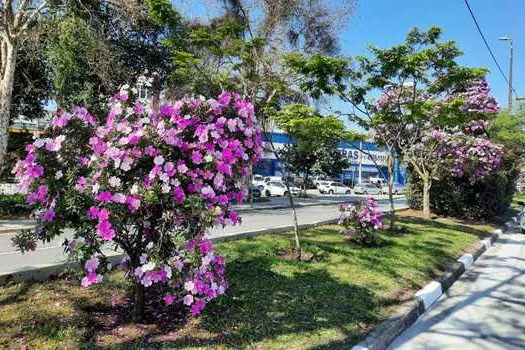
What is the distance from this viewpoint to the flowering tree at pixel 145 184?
4.02 meters

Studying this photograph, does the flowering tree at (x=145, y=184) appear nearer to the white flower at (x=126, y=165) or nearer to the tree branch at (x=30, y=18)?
the white flower at (x=126, y=165)

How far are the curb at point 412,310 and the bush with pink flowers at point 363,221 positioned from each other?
167cm

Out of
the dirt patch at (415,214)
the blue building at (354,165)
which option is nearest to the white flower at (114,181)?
the dirt patch at (415,214)

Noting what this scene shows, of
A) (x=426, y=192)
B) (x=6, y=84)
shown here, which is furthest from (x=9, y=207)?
(x=426, y=192)

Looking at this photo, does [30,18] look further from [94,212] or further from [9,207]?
[94,212]

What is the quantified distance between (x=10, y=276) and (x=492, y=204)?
1908 cm

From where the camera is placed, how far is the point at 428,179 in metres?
19.0

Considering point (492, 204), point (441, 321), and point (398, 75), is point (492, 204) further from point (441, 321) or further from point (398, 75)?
point (441, 321)

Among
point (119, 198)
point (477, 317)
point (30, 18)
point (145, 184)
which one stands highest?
point (30, 18)

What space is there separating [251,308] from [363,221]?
16.8 feet

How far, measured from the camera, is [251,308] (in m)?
5.58

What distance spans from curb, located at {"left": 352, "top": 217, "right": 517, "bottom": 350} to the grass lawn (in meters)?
0.13

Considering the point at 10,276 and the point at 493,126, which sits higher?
the point at 493,126

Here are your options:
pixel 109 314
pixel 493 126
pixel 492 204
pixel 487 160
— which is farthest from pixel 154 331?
pixel 493 126
